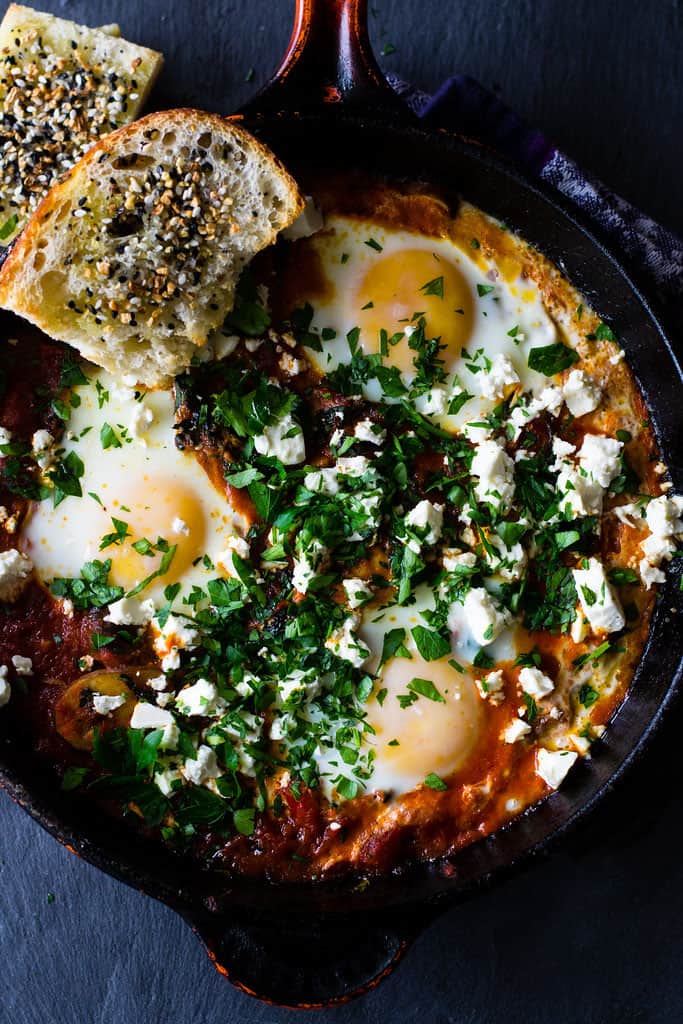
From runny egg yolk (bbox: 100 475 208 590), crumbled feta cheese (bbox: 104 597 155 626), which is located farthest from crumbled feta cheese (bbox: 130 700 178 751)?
runny egg yolk (bbox: 100 475 208 590)

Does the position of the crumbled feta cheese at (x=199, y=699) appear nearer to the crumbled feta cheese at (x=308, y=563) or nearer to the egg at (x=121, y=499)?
the egg at (x=121, y=499)

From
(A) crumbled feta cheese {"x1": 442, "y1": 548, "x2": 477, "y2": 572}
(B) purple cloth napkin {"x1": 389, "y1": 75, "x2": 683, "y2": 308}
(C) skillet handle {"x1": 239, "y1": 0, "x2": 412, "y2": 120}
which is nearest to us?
(C) skillet handle {"x1": 239, "y1": 0, "x2": 412, "y2": 120}

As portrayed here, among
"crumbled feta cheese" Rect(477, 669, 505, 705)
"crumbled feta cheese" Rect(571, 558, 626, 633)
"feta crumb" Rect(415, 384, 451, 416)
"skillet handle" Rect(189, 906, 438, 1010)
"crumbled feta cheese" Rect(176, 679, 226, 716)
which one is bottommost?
"skillet handle" Rect(189, 906, 438, 1010)

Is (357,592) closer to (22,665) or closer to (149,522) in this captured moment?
(149,522)

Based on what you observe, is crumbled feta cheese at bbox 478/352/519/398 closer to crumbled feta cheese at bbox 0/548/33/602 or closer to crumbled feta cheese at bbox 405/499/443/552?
crumbled feta cheese at bbox 405/499/443/552

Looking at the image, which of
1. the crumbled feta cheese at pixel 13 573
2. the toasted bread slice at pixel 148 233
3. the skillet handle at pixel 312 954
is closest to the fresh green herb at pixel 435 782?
the skillet handle at pixel 312 954

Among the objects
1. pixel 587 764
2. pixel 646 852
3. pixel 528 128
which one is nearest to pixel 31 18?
pixel 528 128
